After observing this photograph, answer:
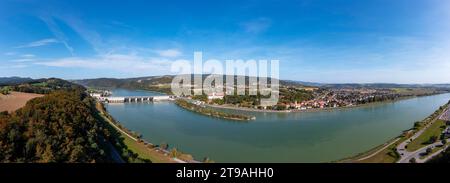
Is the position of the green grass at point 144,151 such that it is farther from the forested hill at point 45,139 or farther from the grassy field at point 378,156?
the grassy field at point 378,156

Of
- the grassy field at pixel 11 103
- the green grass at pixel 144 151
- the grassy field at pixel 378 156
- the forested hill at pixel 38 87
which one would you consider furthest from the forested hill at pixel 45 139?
the forested hill at pixel 38 87

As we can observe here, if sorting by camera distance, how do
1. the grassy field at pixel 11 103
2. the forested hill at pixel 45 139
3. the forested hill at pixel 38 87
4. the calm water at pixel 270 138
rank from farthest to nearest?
the forested hill at pixel 38 87 → the grassy field at pixel 11 103 → the calm water at pixel 270 138 → the forested hill at pixel 45 139

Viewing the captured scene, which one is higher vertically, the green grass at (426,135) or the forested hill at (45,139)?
the forested hill at (45,139)

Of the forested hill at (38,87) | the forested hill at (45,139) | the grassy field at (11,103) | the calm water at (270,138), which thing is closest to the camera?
the forested hill at (45,139)

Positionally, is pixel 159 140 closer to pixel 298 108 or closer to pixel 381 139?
pixel 381 139

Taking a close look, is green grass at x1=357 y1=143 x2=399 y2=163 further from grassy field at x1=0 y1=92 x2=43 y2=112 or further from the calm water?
grassy field at x1=0 y1=92 x2=43 y2=112

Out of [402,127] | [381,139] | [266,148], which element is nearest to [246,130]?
[266,148]

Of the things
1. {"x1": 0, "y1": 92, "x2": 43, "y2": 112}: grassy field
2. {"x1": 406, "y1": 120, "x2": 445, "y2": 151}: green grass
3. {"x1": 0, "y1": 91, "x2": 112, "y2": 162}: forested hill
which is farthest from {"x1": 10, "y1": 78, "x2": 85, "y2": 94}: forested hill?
{"x1": 406, "y1": 120, "x2": 445, "y2": 151}: green grass

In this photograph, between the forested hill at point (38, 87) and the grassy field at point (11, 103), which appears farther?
the forested hill at point (38, 87)

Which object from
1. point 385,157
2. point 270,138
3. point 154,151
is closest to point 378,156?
point 385,157
